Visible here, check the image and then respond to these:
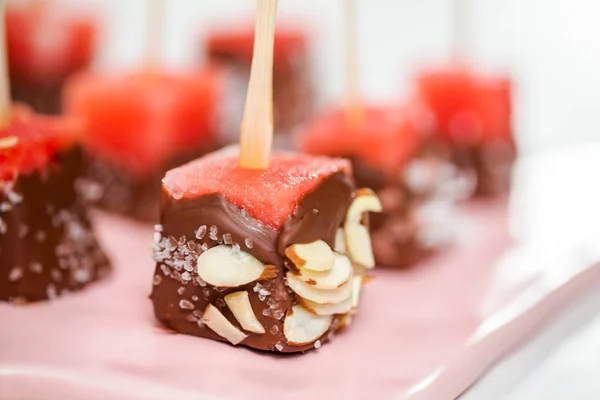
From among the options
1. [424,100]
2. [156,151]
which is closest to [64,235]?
[156,151]

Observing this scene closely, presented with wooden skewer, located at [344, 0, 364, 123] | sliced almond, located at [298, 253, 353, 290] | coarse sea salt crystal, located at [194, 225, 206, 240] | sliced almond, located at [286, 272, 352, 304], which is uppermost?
wooden skewer, located at [344, 0, 364, 123]

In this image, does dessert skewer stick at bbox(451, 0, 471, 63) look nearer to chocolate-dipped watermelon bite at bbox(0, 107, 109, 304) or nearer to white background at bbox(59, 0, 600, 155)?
white background at bbox(59, 0, 600, 155)

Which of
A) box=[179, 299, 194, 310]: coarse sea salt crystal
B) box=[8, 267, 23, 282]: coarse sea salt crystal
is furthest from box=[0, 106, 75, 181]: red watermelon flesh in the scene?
box=[179, 299, 194, 310]: coarse sea salt crystal

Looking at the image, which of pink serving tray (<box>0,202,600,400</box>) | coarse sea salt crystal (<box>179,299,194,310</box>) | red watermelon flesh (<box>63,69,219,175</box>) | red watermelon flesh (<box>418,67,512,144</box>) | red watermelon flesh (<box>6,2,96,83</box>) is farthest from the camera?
red watermelon flesh (<box>6,2,96,83</box>)

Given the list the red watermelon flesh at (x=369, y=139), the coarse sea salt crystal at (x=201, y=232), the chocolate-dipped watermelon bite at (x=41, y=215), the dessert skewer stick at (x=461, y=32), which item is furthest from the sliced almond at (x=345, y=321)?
the dessert skewer stick at (x=461, y=32)

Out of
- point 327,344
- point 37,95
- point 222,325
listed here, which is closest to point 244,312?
point 222,325

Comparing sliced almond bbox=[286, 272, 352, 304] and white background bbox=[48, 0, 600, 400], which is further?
white background bbox=[48, 0, 600, 400]

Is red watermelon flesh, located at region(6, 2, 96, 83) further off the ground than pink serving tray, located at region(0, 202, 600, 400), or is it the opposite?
red watermelon flesh, located at region(6, 2, 96, 83)

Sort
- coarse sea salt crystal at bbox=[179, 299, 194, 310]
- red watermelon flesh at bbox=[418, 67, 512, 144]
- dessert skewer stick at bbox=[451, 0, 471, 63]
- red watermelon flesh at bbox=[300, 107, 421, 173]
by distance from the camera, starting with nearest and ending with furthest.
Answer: coarse sea salt crystal at bbox=[179, 299, 194, 310]
red watermelon flesh at bbox=[300, 107, 421, 173]
red watermelon flesh at bbox=[418, 67, 512, 144]
dessert skewer stick at bbox=[451, 0, 471, 63]
